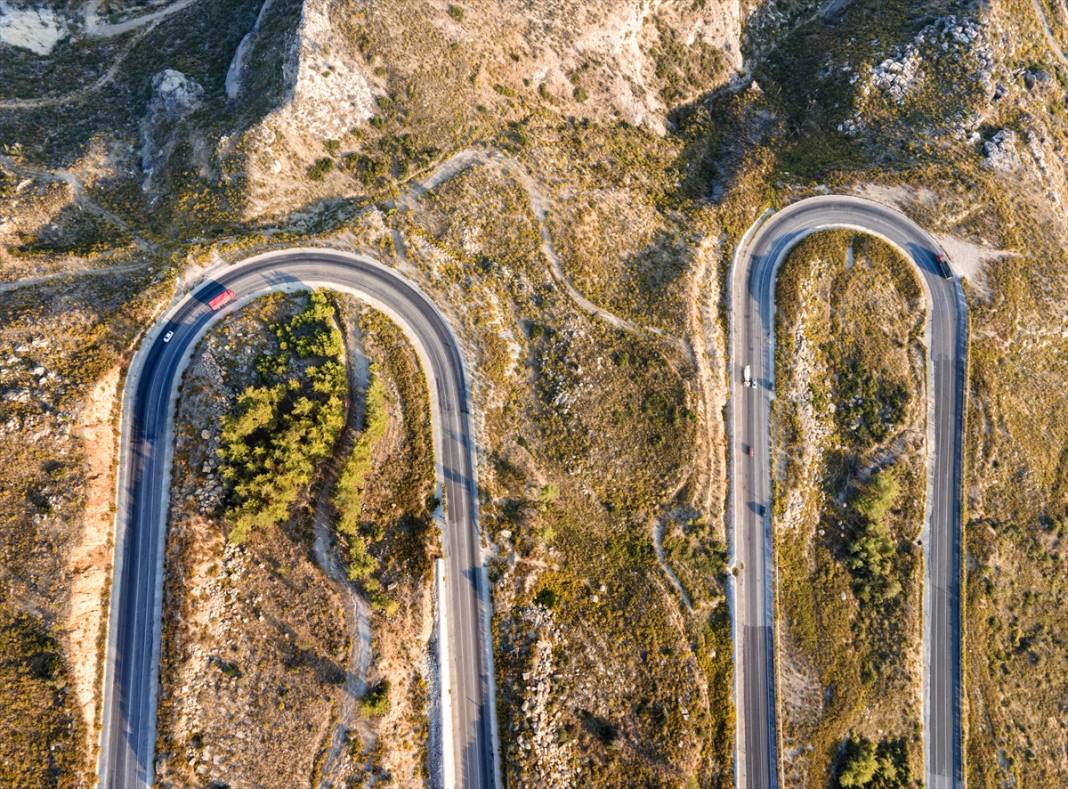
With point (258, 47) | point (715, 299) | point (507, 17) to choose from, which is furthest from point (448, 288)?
point (258, 47)

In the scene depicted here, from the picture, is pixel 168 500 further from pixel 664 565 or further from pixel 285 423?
pixel 664 565

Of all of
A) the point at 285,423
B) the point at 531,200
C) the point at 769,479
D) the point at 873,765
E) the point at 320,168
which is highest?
the point at 320,168

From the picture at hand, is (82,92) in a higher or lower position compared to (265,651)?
higher

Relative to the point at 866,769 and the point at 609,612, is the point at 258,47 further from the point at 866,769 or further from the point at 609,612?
the point at 866,769

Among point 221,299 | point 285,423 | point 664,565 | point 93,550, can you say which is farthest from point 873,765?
point 221,299

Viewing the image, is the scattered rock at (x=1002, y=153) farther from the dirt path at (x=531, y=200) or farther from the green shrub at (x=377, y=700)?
the green shrub at (x=377, y=700)
